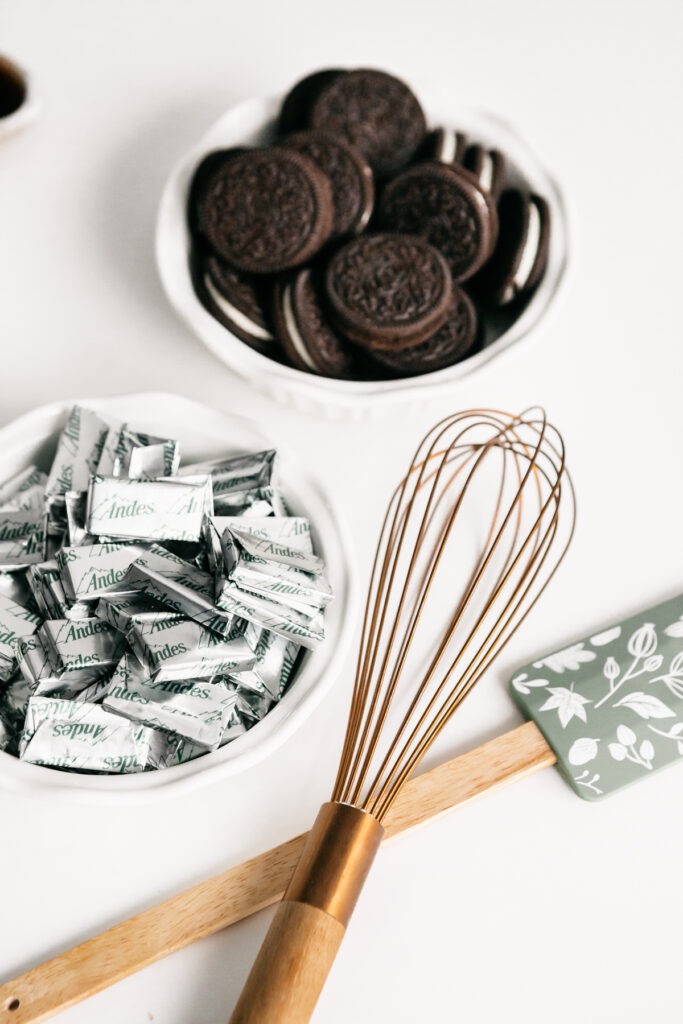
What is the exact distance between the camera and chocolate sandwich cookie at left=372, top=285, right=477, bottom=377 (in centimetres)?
66

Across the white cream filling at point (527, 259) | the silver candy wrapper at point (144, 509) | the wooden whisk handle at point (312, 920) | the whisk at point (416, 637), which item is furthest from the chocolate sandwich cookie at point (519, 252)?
the wooden whisk handle at point (312, 920)

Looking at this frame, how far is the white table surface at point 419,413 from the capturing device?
54 cm

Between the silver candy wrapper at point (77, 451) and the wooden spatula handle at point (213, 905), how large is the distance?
0.94 ft

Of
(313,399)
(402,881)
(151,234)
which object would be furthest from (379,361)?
(402,881)

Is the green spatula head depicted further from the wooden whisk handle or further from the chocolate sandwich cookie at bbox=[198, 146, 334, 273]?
the chocolate sandwich cookie at bbox=[198, 146, 334, 273]

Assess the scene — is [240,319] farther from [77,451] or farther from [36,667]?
[36,667]

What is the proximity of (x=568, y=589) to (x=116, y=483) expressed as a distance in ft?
1.24

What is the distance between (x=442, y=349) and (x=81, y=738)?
1.34ft

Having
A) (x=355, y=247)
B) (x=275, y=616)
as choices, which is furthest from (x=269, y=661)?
(x=355, y=247)

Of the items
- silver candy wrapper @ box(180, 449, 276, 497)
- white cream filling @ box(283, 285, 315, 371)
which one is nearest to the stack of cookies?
white cream filling @ box(283, 285, 315, 371)

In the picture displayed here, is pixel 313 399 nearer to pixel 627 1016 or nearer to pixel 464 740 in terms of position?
pixel 464 740

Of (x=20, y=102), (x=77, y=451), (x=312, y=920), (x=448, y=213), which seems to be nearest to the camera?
(x=312, y=920)

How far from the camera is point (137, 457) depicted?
1.83 ft

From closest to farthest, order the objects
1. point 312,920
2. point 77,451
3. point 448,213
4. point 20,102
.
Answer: point 312,920 → point 77,451 → point 448,213 → point 20,102
